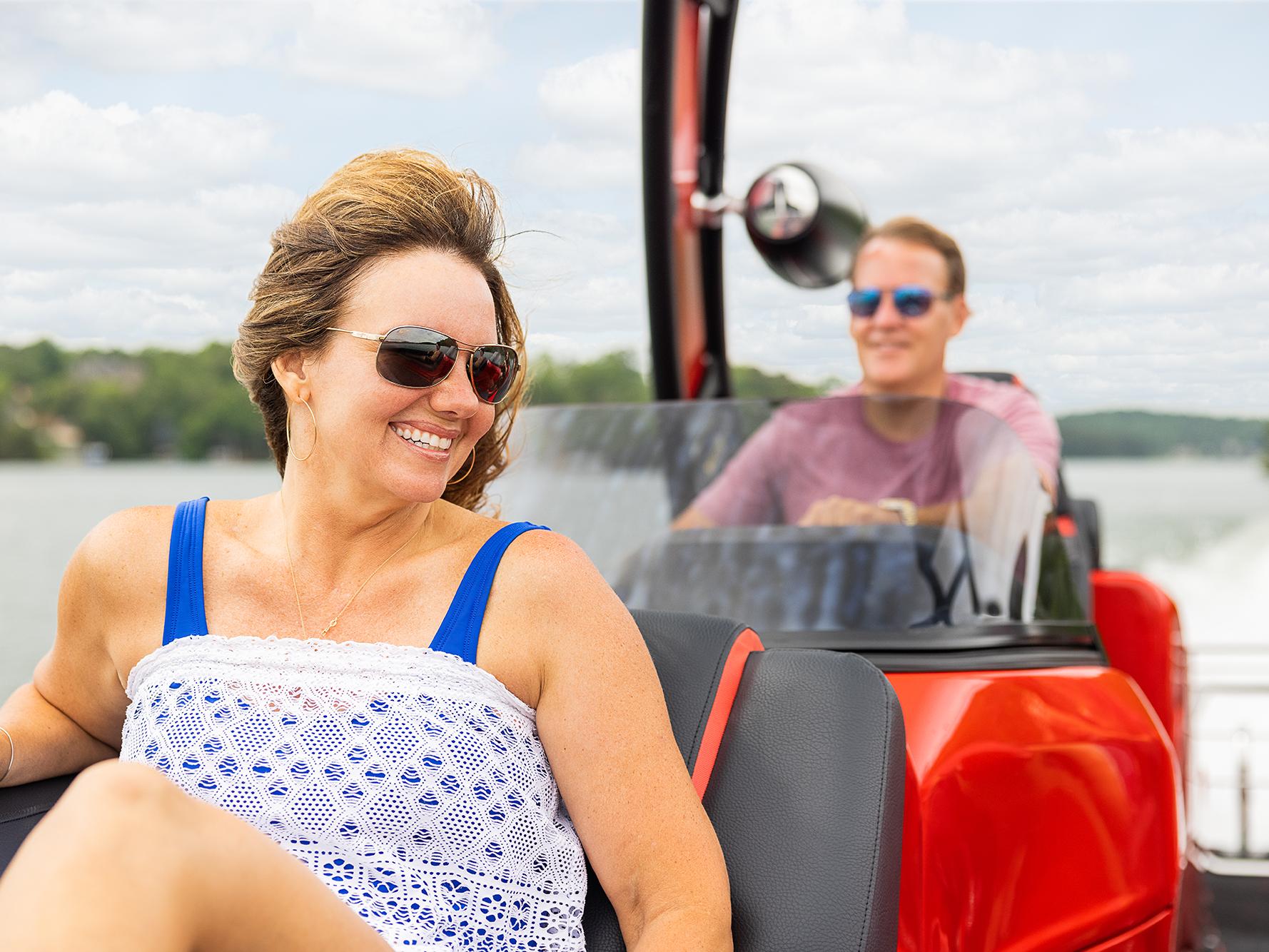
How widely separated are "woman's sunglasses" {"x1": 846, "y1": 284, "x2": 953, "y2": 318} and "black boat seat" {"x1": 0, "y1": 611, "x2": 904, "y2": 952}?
47.5 inches

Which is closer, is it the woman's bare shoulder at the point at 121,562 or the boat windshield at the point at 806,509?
the woman's bare shoulder at the point at 121,562

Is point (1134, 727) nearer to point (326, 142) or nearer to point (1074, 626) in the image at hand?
point (1074, 626)

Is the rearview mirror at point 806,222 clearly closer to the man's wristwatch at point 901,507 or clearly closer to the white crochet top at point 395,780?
the man's wristwatch at point 901,507

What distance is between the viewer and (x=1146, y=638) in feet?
8.13

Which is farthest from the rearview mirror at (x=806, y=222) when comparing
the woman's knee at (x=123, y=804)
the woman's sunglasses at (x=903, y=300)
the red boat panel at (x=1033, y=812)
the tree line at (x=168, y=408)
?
the woman's knee at (x=123, y=804)

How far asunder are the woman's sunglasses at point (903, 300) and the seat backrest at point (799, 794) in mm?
1234

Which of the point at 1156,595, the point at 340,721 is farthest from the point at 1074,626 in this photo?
the point at 340,721

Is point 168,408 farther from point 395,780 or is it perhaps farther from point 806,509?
point 395,780

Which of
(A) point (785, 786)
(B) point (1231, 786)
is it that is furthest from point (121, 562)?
(B) point (1231, 786)

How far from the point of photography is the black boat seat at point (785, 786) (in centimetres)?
116

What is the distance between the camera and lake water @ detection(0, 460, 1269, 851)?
7.30ft

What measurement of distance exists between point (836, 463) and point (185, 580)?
39.5 inches

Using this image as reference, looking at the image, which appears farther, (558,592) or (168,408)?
(168,408)

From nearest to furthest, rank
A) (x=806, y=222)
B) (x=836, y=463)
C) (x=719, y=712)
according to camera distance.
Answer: (x=719, y=712) → (x=836, y=463) → (x=806, y=222)
